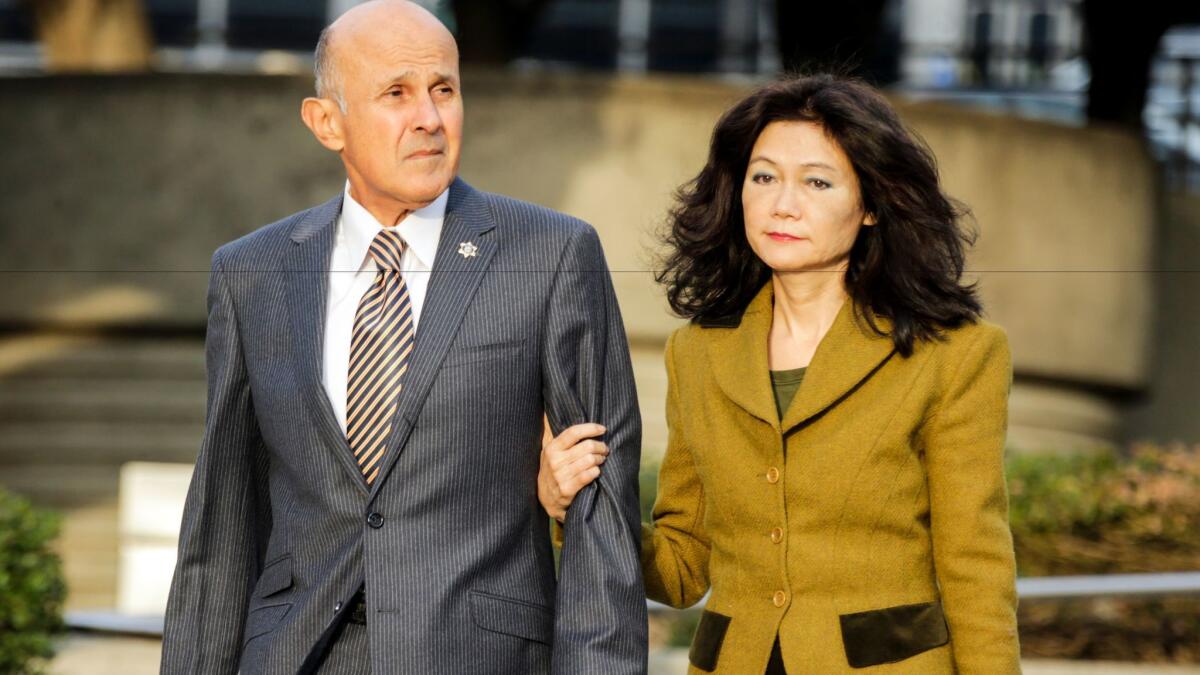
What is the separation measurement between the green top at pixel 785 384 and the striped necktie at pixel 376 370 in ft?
2.23

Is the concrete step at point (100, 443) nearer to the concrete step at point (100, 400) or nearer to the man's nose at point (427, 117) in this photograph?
the concrete step at point (100, 400)

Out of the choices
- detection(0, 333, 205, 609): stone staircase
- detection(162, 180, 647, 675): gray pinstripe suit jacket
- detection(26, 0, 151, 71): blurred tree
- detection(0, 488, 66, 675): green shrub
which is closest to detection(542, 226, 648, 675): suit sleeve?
detection(162, 180, 647, 675): gray pinstripe suit jacket

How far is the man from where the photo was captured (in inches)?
112

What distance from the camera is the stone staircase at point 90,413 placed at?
1030 centimetres

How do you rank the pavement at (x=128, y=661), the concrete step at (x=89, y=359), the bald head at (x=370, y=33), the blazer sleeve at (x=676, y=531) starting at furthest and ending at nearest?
the concrete step at (x=89, y=359) < the pavement at (x=128, y=661) < the blazer sleeve at (x=676, y=531) < the bald head at (x=370, y=33)

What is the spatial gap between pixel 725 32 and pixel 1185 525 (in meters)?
12.7

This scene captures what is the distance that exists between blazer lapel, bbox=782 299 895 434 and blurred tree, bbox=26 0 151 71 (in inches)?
383

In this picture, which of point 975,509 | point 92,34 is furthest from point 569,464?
point 92,34

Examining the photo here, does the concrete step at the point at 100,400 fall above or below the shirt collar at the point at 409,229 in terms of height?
below

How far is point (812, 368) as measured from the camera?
3096 mm

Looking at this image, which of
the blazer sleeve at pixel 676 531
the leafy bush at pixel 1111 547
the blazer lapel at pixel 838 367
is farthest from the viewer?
the leafy bush at pixel 1111 547

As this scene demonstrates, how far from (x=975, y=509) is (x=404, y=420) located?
3.15 feet

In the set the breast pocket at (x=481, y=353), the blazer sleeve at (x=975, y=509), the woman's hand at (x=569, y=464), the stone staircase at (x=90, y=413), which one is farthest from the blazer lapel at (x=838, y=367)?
the stone staircase at (x=90, y=413)

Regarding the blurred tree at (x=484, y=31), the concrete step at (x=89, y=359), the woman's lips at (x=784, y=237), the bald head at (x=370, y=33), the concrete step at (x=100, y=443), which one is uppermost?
the blurred tree at (x=484, y=31)
